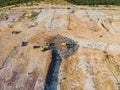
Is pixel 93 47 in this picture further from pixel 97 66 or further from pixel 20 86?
pixel 20 86

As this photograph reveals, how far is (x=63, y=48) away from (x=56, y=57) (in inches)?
72.4

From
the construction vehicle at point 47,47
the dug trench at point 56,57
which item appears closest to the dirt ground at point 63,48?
the dug trench at point 56,57

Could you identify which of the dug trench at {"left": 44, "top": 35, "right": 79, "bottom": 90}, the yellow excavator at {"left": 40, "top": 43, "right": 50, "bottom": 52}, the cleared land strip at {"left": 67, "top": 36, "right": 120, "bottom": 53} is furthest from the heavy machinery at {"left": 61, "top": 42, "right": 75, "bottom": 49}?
the yellow excavator at {"left": 40, "top": 43, "right": 50, "bottom": 52}

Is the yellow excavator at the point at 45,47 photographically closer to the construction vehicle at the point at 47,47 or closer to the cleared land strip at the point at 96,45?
the construction vehicle at the point at 47,47

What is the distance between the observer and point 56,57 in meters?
30.9

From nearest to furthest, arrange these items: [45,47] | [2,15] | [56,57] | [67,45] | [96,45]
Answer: [56,57] → [45,47] → [67,45] → [96,45] → [2,15]

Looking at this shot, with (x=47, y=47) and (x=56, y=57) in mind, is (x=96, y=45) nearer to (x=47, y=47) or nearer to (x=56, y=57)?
(x=56, y=57)

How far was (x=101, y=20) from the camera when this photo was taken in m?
38.9

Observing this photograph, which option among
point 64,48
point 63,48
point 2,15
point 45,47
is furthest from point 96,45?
point 2,15

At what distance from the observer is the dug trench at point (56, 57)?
88.0 ft

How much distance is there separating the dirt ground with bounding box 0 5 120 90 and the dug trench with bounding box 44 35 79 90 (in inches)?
4.7

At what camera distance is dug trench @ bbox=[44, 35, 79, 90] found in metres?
26.8

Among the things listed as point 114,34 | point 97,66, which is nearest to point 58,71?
point 97,66

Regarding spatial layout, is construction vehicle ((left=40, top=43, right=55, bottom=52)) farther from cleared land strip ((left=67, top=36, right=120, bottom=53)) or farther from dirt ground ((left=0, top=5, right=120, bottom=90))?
cleared land strip ((left=67, top=36, right=120, bottom=53))
